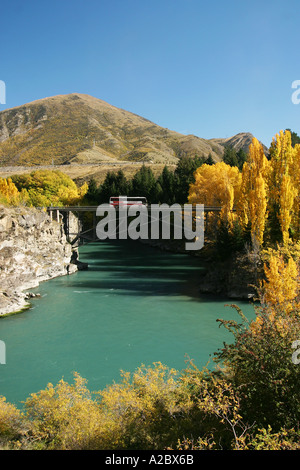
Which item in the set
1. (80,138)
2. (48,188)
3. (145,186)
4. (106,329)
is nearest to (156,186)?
(145,186)

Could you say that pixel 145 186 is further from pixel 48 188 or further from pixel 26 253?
pixel 26 253

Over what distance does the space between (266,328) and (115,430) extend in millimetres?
4509

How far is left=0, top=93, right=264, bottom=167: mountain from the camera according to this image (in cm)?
11981

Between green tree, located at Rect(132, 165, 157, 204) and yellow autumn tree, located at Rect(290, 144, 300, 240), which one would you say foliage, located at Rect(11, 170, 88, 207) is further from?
yellow autumn tree, located at Rect(290, 144, 300, 240)

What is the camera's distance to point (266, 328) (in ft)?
27.9

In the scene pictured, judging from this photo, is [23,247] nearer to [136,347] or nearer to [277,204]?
[136,347]

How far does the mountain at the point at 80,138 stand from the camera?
120 meters

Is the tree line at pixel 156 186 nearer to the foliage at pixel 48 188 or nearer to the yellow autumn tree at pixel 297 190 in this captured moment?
the foliage at pixel 48 188

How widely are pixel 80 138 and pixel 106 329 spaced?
128826mm
